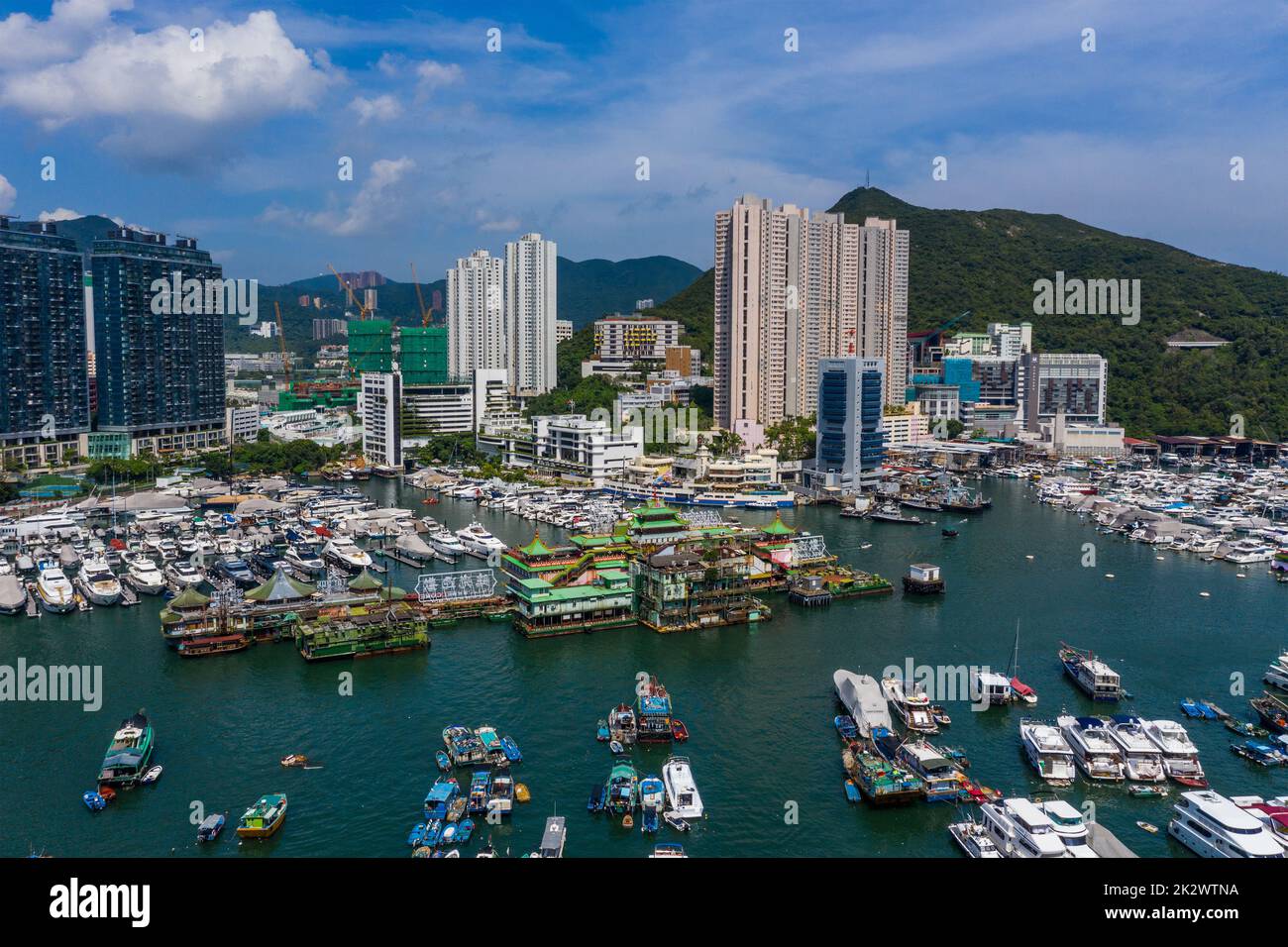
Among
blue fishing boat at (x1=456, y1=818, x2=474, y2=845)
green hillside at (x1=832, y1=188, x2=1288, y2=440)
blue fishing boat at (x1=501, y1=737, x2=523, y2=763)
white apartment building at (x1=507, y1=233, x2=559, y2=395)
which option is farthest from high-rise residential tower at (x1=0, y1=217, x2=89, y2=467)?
green hillside at (x1=832, y1=188, x2=1288, y2=440)

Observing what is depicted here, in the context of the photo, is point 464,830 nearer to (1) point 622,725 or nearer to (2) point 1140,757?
(1) point 622,725

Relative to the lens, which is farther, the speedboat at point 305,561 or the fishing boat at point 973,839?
the speedboat at point 305,561

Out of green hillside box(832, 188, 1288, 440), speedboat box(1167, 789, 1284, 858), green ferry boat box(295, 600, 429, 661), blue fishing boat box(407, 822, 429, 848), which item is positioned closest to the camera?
speedboat box(1167, 789, 1284, 858)

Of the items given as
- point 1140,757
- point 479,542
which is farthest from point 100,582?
point 1140,757

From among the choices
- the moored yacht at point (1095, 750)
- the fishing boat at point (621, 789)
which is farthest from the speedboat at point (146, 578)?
the moored yacht at point (1095, 750)

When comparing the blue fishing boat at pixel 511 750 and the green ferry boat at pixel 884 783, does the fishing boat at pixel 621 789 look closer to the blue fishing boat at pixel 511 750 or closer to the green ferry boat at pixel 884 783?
the blue fishing boat at pixel 511 750

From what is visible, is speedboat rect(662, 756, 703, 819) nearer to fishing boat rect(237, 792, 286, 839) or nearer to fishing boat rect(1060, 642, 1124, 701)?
fishing boat rect(237, 792, 286, 839)
